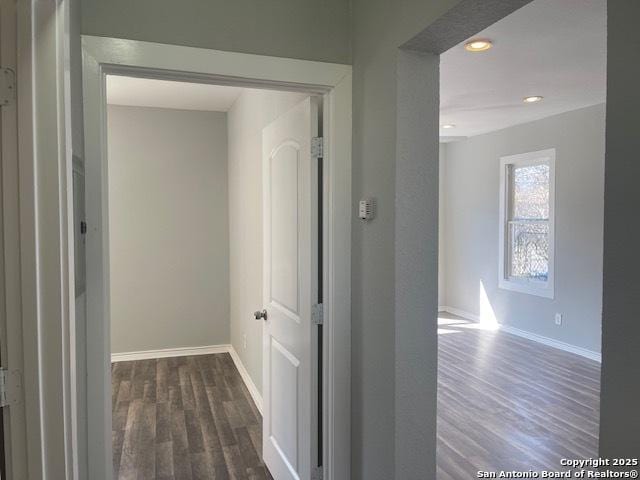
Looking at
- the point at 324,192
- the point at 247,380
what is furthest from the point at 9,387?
the point at 247,380

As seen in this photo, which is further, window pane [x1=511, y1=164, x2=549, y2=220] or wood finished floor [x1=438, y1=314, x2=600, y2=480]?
window pane [x1=511, y1=164, x2=549, y2=220]

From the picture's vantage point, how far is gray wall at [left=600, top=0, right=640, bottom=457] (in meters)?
0.89

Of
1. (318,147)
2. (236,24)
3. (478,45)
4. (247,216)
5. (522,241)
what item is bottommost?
(522,241)

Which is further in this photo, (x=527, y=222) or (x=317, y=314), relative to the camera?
(x=527, y=222)

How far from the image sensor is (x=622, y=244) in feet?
3.01

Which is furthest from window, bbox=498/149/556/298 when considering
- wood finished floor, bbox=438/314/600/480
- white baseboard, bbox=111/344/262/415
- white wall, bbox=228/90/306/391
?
white baseboard, bbox=111/344/262/415

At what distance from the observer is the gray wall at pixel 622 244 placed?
89 cm

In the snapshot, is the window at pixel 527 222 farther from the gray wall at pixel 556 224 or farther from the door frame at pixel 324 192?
the door frame at pixel 324 192

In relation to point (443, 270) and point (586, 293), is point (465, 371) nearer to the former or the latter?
point (586, 293)

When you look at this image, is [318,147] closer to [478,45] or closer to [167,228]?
[478,45]

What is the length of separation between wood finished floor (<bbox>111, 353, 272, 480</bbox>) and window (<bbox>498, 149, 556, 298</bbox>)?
379cm

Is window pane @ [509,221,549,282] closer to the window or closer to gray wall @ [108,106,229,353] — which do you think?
the window

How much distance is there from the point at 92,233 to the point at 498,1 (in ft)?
4.97

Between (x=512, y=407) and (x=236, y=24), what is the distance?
11.2ft
